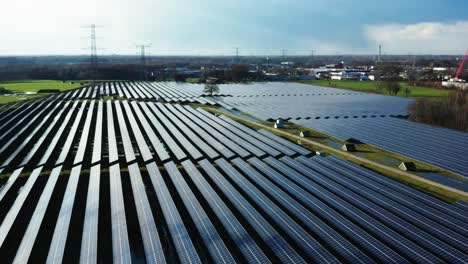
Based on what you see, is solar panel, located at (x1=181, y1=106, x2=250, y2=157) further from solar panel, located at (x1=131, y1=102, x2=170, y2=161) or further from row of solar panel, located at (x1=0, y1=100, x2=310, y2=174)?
solar panel, located at (x1=131, y1=102, x2=170, y2=161)

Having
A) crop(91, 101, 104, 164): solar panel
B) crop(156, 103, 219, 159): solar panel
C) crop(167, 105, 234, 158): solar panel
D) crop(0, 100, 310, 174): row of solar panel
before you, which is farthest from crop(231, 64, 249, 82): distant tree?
crop(167, 105, 234, 158): solar panel

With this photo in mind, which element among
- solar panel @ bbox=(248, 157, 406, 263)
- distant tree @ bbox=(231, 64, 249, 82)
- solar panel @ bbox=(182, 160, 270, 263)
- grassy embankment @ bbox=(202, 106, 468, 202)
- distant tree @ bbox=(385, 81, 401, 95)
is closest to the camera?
solar panel @ bbox=(182, 160, 270, 263)

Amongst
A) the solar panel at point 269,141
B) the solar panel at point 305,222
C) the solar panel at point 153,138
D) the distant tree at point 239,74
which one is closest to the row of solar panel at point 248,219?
the solar panel at point 305,222

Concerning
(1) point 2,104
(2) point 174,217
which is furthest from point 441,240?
(1) point 2,104

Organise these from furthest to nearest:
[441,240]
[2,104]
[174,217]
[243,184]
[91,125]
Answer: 1. [2,104]
2. [91,125]
3. [243,184]
4. [174,217]
5. [441,240]

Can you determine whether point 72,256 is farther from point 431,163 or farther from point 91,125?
point 91,125

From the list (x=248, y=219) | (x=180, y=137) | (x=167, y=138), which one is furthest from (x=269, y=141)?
(x=248, y=219)

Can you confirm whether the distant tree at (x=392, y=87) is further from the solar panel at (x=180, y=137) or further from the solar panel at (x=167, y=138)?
the solar panel at (x=167, y=138)
